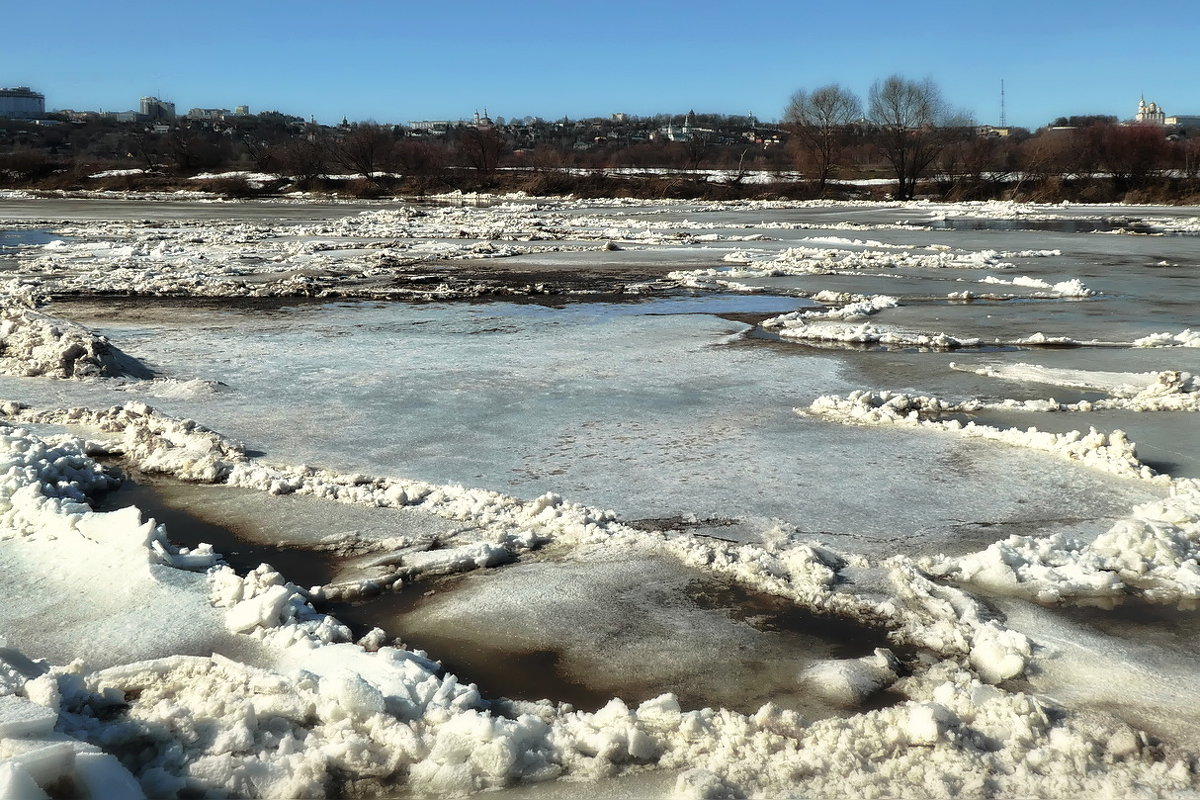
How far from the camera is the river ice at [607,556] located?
9.51 feet

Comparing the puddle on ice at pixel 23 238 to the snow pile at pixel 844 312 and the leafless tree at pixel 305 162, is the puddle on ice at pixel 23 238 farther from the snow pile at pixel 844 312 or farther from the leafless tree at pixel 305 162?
the leafless tree at pixel 305 162

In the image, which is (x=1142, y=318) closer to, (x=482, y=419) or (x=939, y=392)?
(x=939, y=392)

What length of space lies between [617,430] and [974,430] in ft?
7.04

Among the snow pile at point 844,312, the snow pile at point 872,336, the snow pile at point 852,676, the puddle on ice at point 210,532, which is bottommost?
the snow pile at point 852,676

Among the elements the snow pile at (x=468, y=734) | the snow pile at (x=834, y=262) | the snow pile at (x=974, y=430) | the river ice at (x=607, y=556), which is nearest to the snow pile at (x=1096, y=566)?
the river ice at (x=607, y=556)

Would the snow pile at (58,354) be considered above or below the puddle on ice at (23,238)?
below

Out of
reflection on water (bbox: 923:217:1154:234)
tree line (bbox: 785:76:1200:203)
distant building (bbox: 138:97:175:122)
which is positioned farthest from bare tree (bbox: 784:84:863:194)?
distant building (bbox: 138:97:175:122)

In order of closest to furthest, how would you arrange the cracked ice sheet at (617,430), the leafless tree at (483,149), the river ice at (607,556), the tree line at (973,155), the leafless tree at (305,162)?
the river ice at (607,556), the cracked ice sheet at (617,430), the tree line at (973,155), the leafless tree at (305,162), the leafless tree at (483,149)

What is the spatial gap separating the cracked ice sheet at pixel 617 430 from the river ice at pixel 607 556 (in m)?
0.04

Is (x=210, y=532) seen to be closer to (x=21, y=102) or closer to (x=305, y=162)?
(x=305, y=162)

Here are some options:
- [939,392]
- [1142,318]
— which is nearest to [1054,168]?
[1142,318]

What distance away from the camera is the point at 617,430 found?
6402mm

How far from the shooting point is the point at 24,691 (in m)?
2.98

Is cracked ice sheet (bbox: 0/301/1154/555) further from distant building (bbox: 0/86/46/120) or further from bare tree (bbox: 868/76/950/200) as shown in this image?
distant building (bbox: 0/86/46/120)
